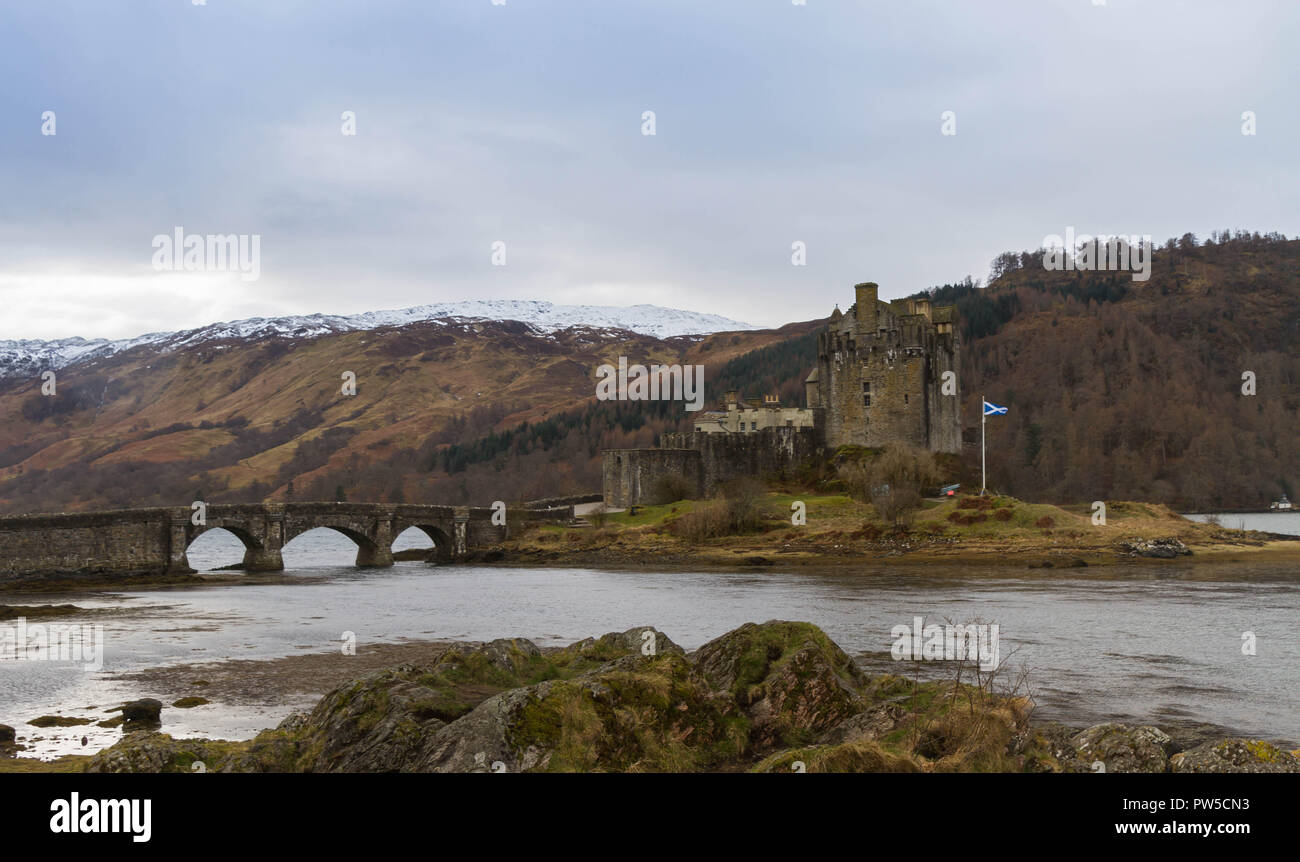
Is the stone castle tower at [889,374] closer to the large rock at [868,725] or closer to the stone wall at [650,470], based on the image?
the stone wall at [650,470]

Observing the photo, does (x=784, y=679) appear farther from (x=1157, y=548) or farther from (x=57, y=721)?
(x=1157, y=548)

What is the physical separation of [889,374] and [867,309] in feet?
15.9

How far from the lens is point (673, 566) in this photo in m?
58.9

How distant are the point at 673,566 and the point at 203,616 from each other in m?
27.0

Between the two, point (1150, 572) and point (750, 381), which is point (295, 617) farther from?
point (750, 381)

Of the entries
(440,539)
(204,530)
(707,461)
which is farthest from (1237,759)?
(440,539)

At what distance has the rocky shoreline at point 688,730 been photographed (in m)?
9.23

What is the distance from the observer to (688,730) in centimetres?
1084

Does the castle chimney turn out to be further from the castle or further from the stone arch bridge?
the stone arch bridge

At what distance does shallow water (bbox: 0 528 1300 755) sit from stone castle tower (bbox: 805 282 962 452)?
21767 mm

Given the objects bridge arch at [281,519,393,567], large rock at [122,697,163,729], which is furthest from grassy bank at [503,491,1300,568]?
large rock at [122,697,163,729]

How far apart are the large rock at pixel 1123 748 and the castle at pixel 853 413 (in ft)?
197

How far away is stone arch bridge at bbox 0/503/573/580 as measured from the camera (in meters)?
52.0

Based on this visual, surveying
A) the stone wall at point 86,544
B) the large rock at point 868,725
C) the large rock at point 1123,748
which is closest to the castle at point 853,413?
the stone wall at point 86,544
